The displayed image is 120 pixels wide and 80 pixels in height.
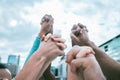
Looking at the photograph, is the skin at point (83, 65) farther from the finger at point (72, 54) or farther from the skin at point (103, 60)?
the skin at point (103, 60)

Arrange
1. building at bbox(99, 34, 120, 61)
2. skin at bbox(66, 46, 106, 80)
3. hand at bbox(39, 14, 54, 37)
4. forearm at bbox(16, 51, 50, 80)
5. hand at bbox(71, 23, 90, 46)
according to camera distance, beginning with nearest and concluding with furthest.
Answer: skin at bbox(66, 46, 106, 80)
forearm at bbox(16, 51, 50, 80)
hand at bbox(71, 23, 90, 46)
hand at bbox(39, 14, 54, 37)
building at bbox(99, 34, 120, 61)

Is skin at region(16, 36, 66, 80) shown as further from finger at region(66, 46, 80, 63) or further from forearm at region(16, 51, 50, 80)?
finger at region(66, 46, 80, 63)

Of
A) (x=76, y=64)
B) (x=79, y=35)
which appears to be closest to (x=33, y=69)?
(x=76, y=64)

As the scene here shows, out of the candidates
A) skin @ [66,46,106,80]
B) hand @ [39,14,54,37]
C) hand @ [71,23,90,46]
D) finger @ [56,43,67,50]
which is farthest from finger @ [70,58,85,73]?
hand @ [39,14,54,37]

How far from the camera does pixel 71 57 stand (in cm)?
80

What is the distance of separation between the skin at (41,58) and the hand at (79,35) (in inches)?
9.4

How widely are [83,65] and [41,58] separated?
322 mm

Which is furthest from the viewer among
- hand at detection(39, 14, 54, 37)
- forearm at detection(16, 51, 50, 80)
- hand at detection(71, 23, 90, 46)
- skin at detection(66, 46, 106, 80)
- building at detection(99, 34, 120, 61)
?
building at detection(99, 34, 120, 61)

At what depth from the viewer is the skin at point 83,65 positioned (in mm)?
704

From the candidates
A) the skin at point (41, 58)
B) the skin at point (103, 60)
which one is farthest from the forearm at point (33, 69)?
the skin at point (103, 60)

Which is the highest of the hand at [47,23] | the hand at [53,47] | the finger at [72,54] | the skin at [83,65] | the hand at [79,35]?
the hand at [47,23]

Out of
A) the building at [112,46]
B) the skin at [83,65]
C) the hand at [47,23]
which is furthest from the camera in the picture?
the building at [112,46]

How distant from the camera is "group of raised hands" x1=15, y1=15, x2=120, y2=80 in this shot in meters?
0.72

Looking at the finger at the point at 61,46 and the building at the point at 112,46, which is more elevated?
the building at the point at 112,46
